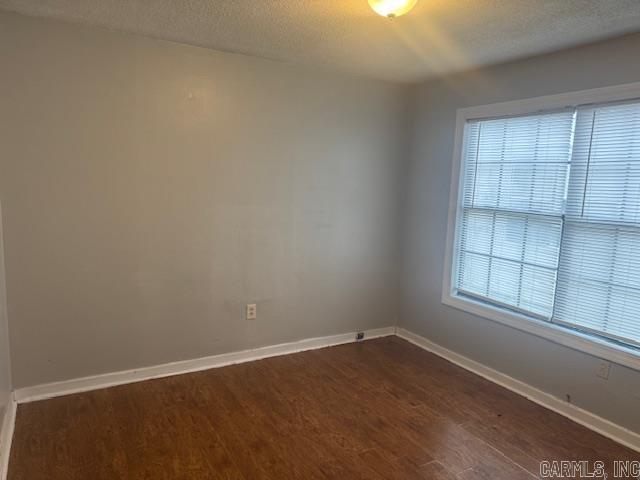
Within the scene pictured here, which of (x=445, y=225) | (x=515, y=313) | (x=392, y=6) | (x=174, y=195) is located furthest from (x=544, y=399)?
(x=174, y=195)

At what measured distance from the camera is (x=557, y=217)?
8.97 feet

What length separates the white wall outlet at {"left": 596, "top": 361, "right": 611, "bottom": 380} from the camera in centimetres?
249

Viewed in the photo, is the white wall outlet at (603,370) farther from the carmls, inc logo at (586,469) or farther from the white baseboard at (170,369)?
the white baseboard at (170,369)

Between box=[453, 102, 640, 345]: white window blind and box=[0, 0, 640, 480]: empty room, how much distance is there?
0.01 metres

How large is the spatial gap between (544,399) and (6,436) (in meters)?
3.17

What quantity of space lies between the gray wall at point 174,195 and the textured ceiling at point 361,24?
24 cm

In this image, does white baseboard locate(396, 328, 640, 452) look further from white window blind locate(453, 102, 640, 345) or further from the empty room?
white window blind locate(453, 102, 640, 345)

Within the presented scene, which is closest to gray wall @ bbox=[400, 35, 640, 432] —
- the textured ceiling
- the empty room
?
the empty room

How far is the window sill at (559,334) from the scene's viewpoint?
2420 millimetres

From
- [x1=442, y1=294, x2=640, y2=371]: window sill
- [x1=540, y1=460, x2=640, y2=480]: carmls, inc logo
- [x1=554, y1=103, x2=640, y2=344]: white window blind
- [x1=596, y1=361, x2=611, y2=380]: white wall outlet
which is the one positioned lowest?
[x1=540, y1=460, x2=640, y2=480]: carmls, inc logo

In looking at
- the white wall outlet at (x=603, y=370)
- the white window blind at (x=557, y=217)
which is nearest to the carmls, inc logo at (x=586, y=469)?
the white wall outlet at (x=603, y=370)

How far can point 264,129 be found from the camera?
10.3ft

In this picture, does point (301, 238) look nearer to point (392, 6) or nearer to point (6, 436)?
point (392, 6)

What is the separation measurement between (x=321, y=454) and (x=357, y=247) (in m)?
1.89
